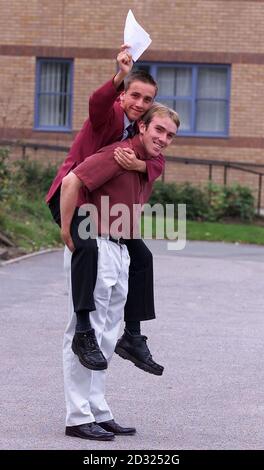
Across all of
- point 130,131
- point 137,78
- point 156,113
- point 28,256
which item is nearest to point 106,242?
point 130,131

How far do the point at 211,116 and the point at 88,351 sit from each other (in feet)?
64.6

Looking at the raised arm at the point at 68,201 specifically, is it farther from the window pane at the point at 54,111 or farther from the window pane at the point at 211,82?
the window pane at the point at 54,111

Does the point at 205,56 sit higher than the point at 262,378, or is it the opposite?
the point at 205,56

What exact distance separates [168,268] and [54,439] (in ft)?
31.7

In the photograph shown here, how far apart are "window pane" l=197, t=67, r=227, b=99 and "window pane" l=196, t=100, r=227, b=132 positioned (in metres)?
0.18

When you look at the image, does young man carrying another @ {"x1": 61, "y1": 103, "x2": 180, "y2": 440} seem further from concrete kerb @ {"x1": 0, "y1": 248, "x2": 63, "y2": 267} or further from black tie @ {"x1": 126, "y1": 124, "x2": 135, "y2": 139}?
concrete kerb @ {"x1": 0, "y1": 248, "x2": 63, "y2": 267}

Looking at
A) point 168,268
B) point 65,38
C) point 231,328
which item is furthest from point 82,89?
point 231,328

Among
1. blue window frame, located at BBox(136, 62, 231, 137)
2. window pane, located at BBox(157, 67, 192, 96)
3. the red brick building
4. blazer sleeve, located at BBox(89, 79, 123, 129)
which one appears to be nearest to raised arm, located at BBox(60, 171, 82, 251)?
Answer: blazer sleeve, located at BBox(89, 79, 123, 129)

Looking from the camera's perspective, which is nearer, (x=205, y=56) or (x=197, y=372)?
(x=197, y=372)

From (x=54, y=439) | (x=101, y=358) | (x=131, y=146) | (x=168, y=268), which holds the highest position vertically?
(x=131, y=146)
